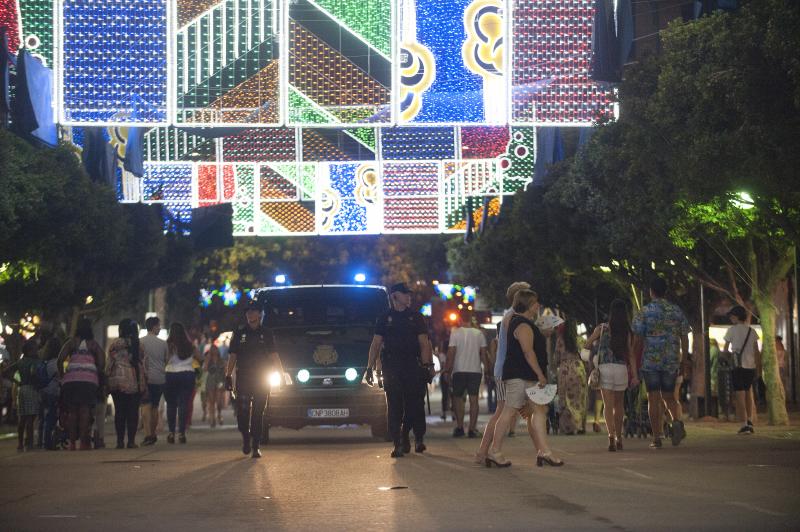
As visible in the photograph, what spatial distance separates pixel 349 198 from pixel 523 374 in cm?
2252

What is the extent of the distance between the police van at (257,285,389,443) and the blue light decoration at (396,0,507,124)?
123 inches

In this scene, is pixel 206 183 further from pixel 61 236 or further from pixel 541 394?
pixel 541 394

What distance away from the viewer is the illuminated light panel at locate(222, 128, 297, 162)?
3569 cm

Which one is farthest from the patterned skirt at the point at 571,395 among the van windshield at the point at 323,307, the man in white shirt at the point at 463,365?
the van windshield at the point at 323,307

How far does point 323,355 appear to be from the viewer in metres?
23.3

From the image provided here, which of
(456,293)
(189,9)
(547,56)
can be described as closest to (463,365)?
(547,56)

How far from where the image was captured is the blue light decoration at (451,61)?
22703 millimetres

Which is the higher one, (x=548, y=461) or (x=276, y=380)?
(x=276, y=380)

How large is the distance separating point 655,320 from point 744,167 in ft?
9.81

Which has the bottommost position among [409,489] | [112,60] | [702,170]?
[409,489]

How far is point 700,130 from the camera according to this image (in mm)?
21969

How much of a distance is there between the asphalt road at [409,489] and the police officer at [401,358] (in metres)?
0.65

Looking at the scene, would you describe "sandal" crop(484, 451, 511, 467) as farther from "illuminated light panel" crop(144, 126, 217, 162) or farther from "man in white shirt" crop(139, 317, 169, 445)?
"illuminated light panel" crop(144, 126, 217, 162)

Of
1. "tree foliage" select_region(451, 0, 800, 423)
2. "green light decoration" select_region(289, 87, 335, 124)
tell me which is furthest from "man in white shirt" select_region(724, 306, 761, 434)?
"green light decoration" select_region(289, 87, 335, 124)
